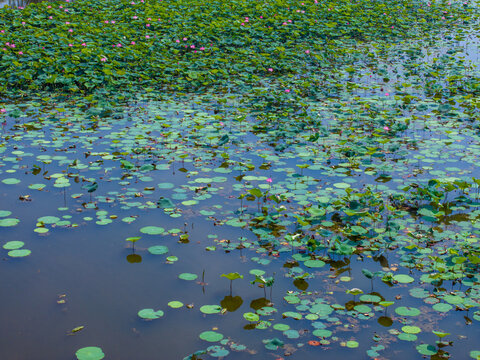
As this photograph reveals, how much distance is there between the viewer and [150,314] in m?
3.16

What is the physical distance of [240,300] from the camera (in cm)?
336

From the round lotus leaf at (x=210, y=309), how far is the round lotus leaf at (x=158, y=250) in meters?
0.74

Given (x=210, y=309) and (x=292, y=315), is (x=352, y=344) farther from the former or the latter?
(x=210, y=309)

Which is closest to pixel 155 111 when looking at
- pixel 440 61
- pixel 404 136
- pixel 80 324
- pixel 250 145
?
pixel 250 145

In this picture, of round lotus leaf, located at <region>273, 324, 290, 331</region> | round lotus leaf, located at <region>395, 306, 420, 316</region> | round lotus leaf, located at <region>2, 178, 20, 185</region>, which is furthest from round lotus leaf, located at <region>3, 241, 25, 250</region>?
round lotus leaf, located at <region>395, 306, 420, 316</region>

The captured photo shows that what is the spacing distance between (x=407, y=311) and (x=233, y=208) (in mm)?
1854

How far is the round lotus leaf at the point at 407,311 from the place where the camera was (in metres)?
3.19

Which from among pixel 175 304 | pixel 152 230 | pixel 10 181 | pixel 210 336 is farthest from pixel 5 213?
pixel 210 336

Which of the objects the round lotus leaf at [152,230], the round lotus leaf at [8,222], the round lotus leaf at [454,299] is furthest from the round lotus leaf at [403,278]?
the round lotus leaf at [8,222]

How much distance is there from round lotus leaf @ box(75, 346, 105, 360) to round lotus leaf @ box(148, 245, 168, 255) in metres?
1.05

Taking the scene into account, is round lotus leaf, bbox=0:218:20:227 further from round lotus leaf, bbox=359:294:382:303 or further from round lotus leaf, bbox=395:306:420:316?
round lotus leaf, bbox=395:306:420:316

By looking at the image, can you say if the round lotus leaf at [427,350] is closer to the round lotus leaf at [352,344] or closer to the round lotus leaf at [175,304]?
the round lotus leaf at [352,344]

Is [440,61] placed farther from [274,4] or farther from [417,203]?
[417,203]

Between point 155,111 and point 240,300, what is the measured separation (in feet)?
14.6
